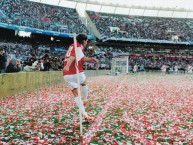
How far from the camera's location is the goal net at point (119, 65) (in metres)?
44.1

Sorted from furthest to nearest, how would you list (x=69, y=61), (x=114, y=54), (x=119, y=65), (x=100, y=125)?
(x=114, y=54) → (x=119, y=65) → (x=100, y=125) → (x=69, y=61)

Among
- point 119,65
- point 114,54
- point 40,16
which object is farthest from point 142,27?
point 40,16

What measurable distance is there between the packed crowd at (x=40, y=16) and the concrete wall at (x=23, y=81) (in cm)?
2473

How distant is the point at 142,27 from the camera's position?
230 feet

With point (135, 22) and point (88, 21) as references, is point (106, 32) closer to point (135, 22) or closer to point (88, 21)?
point (88, 21)

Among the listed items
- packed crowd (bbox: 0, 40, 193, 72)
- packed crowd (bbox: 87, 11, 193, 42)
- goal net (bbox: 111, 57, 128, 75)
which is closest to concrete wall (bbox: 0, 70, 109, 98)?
packed crowd (bbox: 0, 40, 193, 72)

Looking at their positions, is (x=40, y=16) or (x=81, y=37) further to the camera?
(x=40, y=16)

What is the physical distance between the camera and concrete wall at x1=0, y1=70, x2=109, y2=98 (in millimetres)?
12381

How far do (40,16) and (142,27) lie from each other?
26651mm

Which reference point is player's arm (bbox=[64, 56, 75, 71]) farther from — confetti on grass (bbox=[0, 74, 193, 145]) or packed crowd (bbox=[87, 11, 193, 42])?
packed crowd (bbox=[87, 11, 193, 42])

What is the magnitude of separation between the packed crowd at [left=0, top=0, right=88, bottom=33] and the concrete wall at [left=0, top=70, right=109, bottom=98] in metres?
24.7

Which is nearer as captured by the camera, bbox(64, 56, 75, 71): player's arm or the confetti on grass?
the confetti on grass

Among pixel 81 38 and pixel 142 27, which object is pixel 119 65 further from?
pixel 81 38

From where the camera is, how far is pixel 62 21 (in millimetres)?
56000
